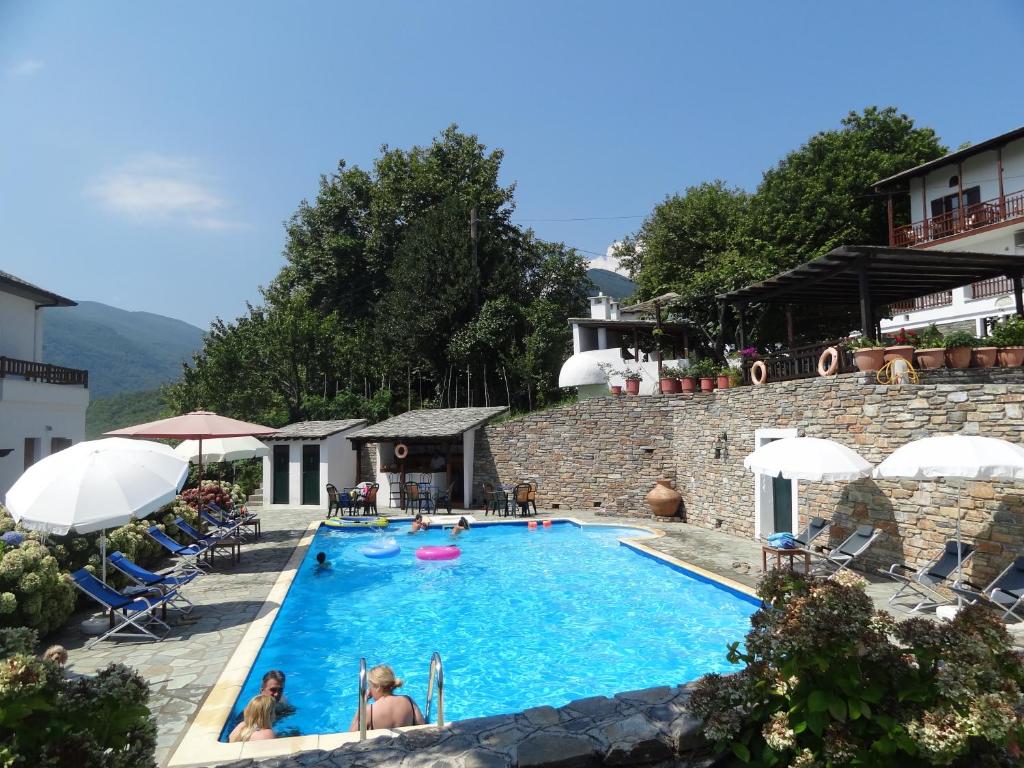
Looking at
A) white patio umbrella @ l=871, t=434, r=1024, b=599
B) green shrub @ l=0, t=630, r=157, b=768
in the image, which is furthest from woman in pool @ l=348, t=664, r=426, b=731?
white patio umbrella @ l=871, t=434, r=1024, b=599

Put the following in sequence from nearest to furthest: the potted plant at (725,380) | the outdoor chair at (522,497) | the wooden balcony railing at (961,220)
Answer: the potted plant at (725,380)
the outdoor chair at (522,497)
the wooden balcony railing at (961,220)

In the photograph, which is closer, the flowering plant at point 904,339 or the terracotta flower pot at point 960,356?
the terracotta flower pot at point 960,356

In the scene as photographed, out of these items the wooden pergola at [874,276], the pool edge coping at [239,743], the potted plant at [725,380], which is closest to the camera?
the pool edge coping at [239,743]

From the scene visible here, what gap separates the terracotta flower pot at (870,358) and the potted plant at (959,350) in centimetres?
112

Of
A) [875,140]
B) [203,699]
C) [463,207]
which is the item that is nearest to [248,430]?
[203,699]

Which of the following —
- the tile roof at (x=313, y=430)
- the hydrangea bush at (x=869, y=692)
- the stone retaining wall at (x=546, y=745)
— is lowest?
the stone retaining wall at (x=546, y=745)

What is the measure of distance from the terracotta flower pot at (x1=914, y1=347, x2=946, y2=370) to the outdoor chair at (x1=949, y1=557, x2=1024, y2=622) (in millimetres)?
4135

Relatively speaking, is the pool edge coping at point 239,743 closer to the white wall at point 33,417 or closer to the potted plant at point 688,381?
the potted plant at point 688,381

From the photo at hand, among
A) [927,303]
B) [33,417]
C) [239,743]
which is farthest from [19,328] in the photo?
[927,303]

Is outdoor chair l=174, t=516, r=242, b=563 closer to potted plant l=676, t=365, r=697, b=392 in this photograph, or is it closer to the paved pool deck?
the paved pool deck

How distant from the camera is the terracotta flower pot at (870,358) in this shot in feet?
35.9

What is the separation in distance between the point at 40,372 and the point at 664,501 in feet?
64.9

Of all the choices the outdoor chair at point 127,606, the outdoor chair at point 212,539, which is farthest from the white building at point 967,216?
the outdoor chair at point 127,606

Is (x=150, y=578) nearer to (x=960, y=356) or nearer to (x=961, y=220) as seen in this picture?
(x=960, y=356)
